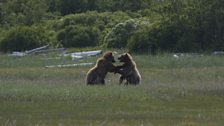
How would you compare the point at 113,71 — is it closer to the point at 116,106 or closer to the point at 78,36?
the point at 116,106

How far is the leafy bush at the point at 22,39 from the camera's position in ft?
216

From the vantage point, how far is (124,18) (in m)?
71.3

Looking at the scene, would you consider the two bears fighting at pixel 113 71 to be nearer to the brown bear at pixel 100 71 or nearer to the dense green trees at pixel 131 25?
the brown bear at pixel 100 71

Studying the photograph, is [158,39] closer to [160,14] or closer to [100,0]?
[160,14]

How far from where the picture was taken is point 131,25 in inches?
2387

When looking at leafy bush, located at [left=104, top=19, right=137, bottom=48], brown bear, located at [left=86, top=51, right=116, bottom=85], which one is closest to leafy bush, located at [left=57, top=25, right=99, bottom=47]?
leafy bush, located at [left=104, top=19, right=137, bottom=48]

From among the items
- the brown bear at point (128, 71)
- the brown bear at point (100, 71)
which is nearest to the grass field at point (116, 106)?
the brown bear at point (128, 71)

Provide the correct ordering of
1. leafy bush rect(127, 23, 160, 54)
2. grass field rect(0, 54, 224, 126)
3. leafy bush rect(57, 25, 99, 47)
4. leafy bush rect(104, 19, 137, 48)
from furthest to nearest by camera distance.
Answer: leafy bush rect(57, 25, 99, 47) → leafy bush rect(104, 19, 137, 48) → leafy bush rect(127, 23, 160, 54) → grass field rect(0, 54, 224, 126)

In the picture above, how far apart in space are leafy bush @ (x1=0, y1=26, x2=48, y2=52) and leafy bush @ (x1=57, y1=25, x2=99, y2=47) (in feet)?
5.91

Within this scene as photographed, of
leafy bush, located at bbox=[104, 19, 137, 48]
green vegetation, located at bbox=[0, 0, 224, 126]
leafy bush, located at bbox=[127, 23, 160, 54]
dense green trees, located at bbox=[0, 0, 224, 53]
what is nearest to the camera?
green vegetation, located at bbox=[0, 0, 224, 126]

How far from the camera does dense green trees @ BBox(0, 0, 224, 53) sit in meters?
54.3

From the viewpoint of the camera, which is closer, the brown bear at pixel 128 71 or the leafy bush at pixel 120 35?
the brown bear at pixel 128 71

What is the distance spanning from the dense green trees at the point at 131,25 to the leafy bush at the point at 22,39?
0.32 ft

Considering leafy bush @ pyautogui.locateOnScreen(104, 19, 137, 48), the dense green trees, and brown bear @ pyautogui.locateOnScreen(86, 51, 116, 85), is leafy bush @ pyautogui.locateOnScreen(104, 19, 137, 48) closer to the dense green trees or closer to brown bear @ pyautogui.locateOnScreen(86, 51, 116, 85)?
the dense green trees
